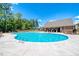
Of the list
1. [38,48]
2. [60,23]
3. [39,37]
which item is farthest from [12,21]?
[60,23]

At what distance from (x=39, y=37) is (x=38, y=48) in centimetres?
59

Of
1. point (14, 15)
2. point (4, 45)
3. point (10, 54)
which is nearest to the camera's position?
point (10, 54)

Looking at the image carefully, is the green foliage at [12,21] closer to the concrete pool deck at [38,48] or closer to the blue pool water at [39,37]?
the blue pool water at [39,37]

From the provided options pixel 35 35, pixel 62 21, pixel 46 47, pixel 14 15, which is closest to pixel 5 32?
pixel 14 15

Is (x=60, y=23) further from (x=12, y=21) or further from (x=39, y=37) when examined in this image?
(x=12, y=21)

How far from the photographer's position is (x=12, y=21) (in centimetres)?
557

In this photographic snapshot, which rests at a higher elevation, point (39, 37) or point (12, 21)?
point (12, 21)

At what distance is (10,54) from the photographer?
4.79 metres

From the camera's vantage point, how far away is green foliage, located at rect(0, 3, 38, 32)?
5.41 metres

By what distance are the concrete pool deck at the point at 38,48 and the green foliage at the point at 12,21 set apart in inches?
16.6

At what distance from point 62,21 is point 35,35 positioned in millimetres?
1094

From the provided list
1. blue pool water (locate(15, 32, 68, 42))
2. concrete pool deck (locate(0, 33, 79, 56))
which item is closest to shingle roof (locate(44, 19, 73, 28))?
blue pool water (locate(15, 32, 68, 42))

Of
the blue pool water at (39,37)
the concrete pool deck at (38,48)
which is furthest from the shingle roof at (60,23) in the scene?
the concrete pool deck at (38,48)

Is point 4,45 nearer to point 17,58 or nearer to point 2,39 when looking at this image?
point 2,39
